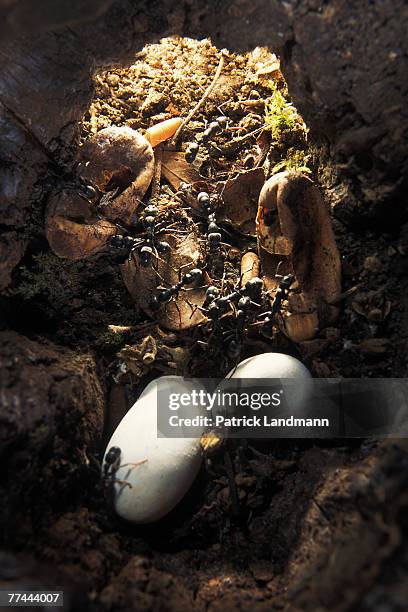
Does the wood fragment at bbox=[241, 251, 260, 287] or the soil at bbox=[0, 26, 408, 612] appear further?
the wood fragment at bbox=[241, 251, 260, 287]

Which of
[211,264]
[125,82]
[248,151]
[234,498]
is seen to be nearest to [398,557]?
[234,498]

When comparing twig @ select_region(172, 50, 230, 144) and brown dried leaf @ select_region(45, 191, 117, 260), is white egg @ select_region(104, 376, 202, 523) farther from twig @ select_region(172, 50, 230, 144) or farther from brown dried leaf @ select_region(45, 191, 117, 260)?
twig @ select_region(172, 50, 230, 144)

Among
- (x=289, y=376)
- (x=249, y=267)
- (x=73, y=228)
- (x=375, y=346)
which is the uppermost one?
(x=73, y=228)

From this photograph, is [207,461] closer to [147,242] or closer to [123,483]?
[123,483]

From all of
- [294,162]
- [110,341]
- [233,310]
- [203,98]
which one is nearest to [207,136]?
[203,98]

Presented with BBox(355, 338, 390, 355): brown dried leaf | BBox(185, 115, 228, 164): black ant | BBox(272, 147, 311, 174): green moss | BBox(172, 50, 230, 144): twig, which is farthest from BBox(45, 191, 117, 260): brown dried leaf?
BBox(355, 338, 390, 355): brown dried leaf

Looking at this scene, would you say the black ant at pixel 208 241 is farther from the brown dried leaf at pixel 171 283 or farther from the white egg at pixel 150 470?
the white egg at pixel 150 470

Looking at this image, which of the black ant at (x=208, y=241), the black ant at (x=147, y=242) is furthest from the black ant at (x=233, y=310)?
the black ant at (x=147, y=242)

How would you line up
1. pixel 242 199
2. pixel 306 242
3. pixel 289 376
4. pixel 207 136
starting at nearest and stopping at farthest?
pixel 289 376
pixel 306 242
pixel 242 199
pixel 207 136
